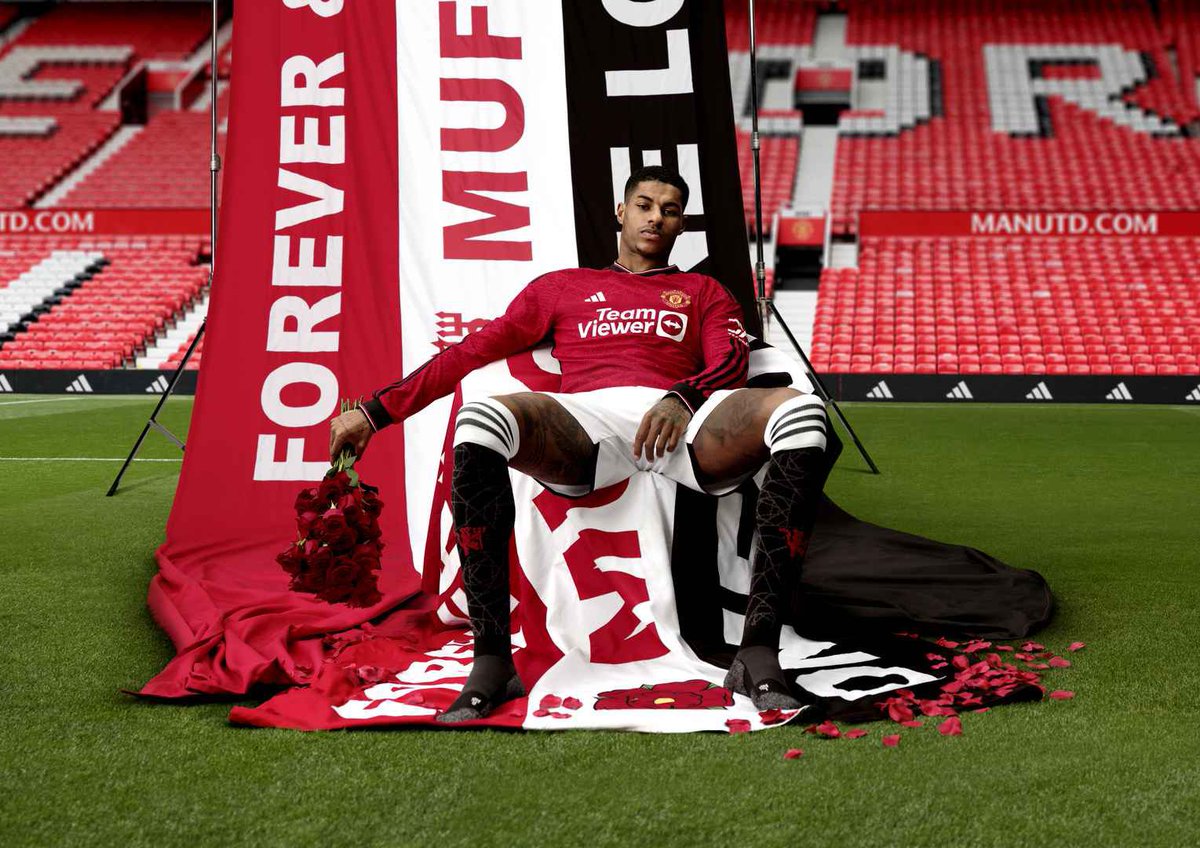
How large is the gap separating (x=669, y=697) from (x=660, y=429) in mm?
483

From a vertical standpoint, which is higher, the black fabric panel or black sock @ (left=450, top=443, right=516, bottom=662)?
the black fabric panel

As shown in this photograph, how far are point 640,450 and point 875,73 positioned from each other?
18183 millimetres

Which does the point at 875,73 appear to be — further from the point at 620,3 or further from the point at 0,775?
the point at 0,775

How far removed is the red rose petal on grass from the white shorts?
602 mm

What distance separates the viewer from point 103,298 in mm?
13656

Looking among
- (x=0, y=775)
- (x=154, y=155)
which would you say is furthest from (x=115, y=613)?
(x=154, y=155)

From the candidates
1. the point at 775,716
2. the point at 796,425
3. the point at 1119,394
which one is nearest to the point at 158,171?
the point at 1119,394

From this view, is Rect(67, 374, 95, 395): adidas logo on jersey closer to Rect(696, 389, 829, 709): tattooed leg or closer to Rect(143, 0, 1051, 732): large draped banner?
Rect(143, 0, 1051, 732): large draped banner

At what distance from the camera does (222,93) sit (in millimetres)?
18328

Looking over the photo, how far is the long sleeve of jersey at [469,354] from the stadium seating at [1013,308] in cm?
880

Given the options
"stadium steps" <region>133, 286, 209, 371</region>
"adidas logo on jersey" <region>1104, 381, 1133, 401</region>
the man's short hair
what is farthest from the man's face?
"stadium steps" <region>133, 286, 209, 371</region>

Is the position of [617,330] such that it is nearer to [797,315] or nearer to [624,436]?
[624,436]

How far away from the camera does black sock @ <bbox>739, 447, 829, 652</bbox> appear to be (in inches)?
78.2

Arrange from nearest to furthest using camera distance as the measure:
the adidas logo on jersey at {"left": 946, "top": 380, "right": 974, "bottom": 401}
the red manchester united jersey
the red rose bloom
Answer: the red rose bloom → the red manchester united jersey → the adidas logo on jersey at {"left": 946, "top": 380, "right": 974, "bottom": 401}
